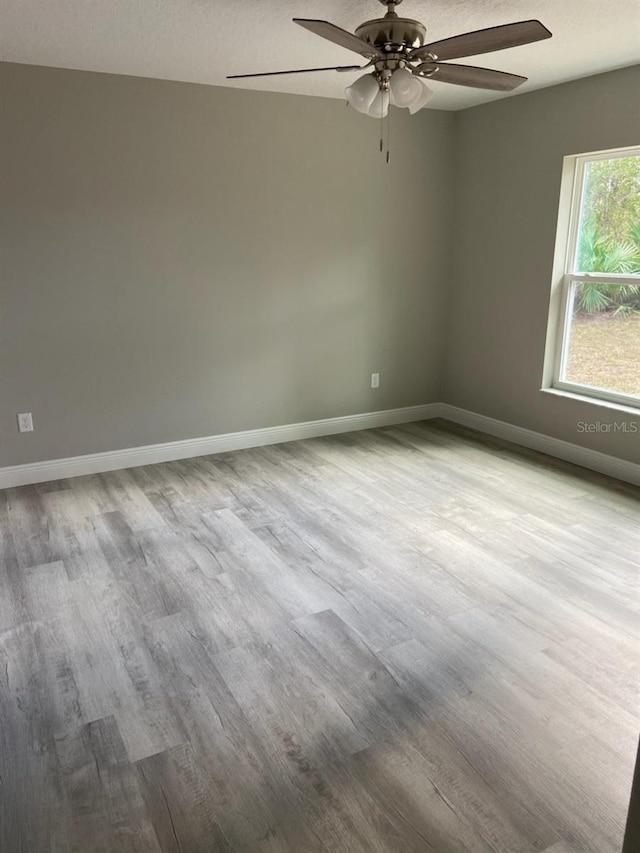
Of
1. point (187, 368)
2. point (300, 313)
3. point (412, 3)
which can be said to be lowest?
point (187, 368)

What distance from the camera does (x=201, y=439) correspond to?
445 centimetres

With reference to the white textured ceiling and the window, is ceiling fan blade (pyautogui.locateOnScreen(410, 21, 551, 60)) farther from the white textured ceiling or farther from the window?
the window

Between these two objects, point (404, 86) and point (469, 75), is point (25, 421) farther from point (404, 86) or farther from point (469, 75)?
point (469, 75)

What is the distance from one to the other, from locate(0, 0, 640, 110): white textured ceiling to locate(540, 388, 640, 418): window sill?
77.4 inches

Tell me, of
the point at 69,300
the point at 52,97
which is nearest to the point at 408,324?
the point at 69,300

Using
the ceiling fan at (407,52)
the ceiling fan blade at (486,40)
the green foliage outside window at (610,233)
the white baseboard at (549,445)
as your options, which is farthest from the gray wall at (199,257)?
the ceiling fan blade at (486,40)

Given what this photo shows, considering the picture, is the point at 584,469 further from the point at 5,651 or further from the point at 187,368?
the point at 5,651

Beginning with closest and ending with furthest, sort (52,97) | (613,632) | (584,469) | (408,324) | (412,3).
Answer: (613,632), (412,3), (52,97), (584,469), (408,324)

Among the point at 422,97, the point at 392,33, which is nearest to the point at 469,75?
the point at 422,97

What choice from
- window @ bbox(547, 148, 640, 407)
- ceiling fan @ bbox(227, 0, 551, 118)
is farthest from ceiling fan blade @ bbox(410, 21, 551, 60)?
window @ bbox(547, 148, 640, 407)

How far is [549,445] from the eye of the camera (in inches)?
176

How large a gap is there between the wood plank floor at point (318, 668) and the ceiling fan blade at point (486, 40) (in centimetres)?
211

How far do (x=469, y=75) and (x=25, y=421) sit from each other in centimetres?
309

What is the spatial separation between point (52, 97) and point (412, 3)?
212 centimetres
